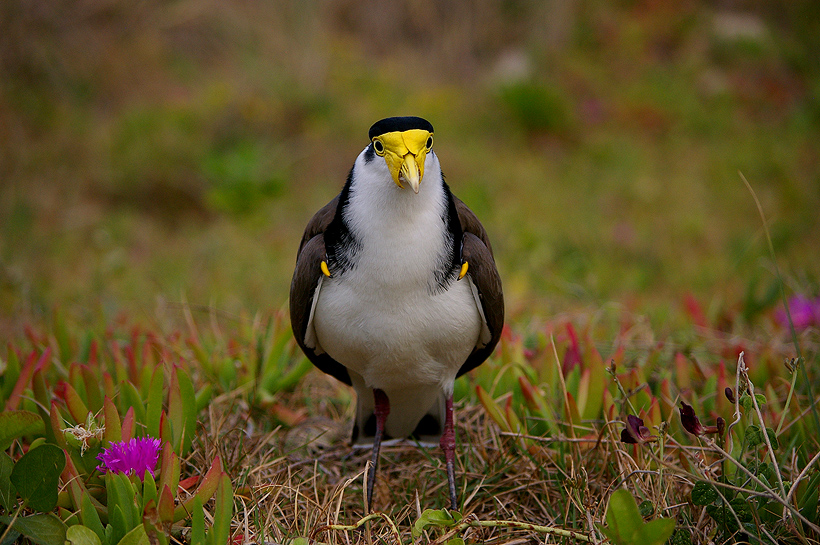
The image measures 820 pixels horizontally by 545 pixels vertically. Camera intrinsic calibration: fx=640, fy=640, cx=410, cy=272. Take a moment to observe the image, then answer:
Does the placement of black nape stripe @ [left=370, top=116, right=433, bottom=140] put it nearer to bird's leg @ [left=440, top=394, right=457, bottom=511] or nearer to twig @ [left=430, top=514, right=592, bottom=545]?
bird's leg @ [left=440, top=394, right=457, bottom=511]

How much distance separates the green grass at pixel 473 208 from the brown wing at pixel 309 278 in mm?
373

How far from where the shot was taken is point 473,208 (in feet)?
19.1

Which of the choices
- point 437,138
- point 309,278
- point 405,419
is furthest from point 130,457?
point 437,138

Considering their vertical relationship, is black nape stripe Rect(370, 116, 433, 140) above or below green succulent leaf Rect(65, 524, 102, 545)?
above

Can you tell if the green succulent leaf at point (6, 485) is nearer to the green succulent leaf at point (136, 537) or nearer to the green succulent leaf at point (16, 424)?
the green succulent leaf at point (16, 424)

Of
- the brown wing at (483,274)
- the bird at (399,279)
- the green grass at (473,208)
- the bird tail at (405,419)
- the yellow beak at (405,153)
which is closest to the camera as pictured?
the yellow beak at (405,153)

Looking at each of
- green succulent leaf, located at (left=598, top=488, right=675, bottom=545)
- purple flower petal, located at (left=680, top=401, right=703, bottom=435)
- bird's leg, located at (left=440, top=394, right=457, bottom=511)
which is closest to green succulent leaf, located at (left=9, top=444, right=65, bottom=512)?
bird's leg, located at (left=440, top=394, right=457, bottom=511)

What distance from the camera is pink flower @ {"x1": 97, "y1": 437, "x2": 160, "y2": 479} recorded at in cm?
181

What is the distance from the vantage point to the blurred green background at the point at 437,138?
15.9 ft

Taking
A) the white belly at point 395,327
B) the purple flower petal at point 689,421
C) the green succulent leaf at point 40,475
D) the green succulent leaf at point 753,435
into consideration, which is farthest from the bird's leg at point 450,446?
the green succulent leaf at point 40,475

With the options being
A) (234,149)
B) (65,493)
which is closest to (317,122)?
(234,149)

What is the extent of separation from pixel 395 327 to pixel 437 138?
5596mm

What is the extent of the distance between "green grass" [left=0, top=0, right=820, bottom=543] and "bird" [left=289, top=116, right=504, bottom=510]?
39 centimetres

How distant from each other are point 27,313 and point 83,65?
448cm
